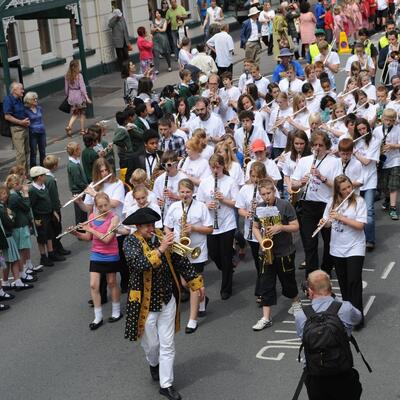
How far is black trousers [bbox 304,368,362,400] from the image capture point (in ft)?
22.4

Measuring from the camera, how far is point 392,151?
41.5 ft

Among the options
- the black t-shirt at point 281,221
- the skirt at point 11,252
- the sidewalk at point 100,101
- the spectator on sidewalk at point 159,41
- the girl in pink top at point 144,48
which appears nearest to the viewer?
the black t-shirt at point 281,221

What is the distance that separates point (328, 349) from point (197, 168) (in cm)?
503

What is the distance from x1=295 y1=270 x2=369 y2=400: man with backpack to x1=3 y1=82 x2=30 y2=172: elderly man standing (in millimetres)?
10509

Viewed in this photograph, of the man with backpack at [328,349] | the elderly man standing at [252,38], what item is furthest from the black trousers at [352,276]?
the elderly man standing at [252,38]

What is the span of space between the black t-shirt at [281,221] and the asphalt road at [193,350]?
0.84 m

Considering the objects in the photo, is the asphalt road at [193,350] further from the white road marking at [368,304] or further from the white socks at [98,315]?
the white socks at [98,315]

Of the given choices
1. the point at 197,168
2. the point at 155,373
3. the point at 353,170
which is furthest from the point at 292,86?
the point at 155,373

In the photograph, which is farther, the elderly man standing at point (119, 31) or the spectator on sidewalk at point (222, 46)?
the elderly man standing at point (119, 31)

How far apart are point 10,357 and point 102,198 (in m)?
1.97

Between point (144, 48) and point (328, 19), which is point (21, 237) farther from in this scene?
point (328, 19)

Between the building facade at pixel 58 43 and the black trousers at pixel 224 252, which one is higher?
the building facade at pixel 58 43

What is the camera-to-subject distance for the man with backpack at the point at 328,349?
665 centimetres

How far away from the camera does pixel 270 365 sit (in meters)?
8.73
